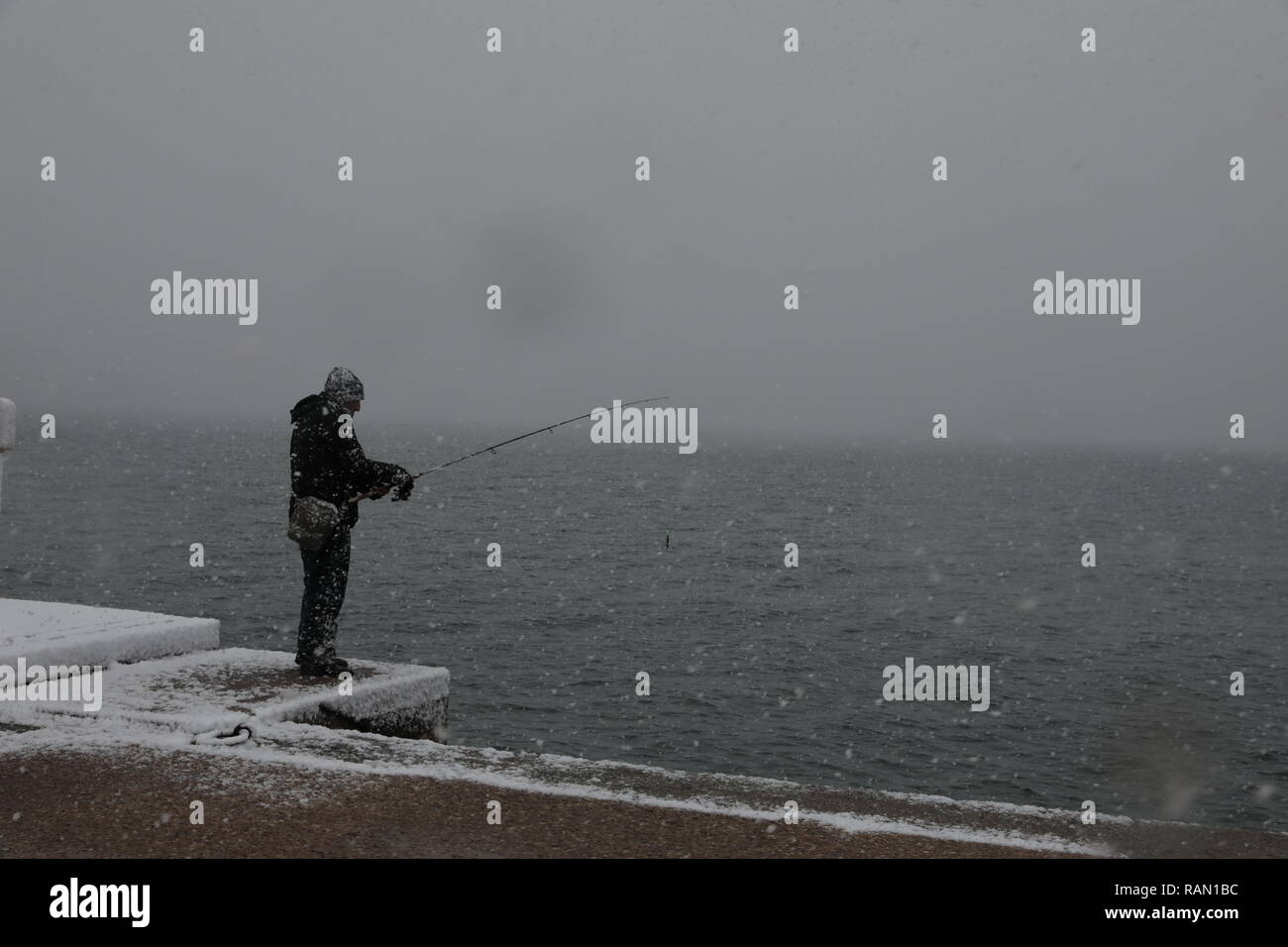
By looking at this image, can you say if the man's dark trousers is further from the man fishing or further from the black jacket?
the black jacket

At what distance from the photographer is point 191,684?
19.5 feet

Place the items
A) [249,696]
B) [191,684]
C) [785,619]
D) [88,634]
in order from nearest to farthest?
[249,696]
[191,684]
[88,634]
[785,619]

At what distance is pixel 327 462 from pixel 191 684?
4.44 feet

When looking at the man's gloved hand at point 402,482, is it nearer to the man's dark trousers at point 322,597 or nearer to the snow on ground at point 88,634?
the man's dark trousers at point 322,597

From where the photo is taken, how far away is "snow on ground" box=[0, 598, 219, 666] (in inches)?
233

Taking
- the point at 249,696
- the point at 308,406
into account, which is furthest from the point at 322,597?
the point at 308,406

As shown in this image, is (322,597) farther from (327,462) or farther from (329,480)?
(327,462)

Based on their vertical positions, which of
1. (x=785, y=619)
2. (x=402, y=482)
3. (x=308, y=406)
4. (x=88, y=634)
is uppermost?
(x=308, y=406)

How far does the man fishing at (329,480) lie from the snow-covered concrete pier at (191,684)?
0.30 m

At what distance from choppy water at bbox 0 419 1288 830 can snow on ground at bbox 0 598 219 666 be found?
34.4 feet

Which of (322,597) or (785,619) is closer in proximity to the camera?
(322,597)

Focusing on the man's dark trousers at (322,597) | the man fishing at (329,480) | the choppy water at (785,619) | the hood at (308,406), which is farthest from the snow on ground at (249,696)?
the choppy water at (785,619)

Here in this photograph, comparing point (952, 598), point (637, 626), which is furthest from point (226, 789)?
point (952, 598)
